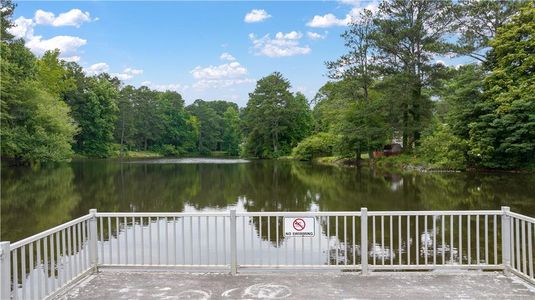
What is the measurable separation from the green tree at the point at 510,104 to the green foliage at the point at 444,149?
1032 mm

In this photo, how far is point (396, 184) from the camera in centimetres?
2027

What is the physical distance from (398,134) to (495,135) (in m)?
10.9

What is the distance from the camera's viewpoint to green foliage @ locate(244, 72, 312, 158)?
58.2 metres

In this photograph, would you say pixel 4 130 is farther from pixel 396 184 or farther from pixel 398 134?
pixel 398 134

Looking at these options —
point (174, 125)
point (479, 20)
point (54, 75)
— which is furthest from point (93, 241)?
Answer: point (174, 125)

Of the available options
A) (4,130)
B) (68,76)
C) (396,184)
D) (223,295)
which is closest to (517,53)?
(396,184)

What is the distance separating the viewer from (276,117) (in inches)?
2302

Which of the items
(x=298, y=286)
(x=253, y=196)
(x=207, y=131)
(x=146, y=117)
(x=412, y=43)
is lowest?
(x=253, y=196)

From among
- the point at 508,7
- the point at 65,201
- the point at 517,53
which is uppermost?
the point at 508,7

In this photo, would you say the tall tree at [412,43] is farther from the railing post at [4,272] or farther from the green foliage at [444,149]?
the railing post at [4,272]

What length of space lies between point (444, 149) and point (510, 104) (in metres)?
4.91

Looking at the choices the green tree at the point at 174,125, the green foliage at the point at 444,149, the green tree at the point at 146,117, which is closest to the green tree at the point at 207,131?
the green tree at the point at 174,125

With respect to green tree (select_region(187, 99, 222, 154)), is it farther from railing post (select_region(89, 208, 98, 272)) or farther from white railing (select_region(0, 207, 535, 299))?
railing post (select_region(89, 208, 98, 272))

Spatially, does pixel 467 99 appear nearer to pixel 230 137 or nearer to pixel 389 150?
pixel 389 150
